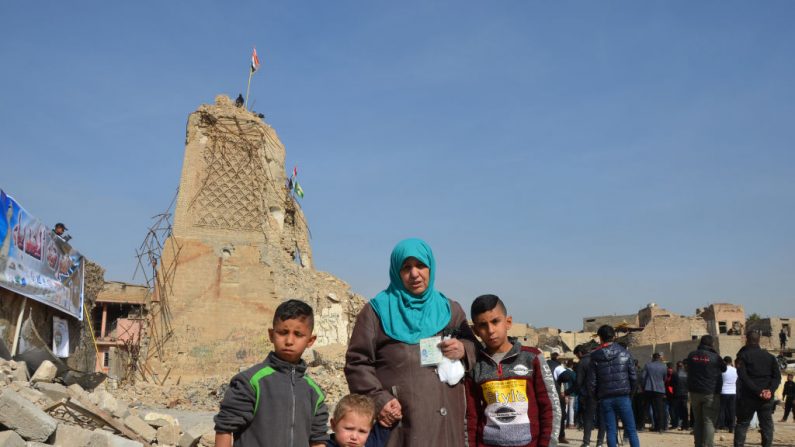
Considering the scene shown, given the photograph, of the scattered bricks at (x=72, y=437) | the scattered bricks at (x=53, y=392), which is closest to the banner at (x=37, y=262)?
the scattered bricks at (x=53, y=392)

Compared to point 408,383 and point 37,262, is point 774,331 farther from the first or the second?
point 408,383

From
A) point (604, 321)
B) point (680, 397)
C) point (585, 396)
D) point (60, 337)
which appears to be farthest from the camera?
point (604, 321)

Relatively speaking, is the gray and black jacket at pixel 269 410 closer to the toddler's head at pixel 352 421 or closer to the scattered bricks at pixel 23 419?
the toddler's head at pixel 352 421

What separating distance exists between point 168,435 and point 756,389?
606 cm

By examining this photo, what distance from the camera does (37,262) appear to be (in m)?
10.0

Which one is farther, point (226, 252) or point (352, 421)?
point (226, 252)

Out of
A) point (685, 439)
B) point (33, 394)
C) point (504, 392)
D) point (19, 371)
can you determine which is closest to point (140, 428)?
point (33, 394)

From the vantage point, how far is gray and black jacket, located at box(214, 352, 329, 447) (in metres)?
2.67

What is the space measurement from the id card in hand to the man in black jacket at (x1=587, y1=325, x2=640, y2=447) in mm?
3673

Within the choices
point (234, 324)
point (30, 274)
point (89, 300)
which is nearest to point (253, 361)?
point (234, 324)

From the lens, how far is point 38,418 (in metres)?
4.87

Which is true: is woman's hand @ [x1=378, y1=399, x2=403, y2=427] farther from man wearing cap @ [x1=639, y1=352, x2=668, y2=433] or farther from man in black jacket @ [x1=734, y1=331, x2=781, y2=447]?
man wearing cap @ [x1=639, y1=352, x2=668, y2=433]

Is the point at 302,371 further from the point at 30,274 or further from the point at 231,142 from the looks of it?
the point at 231,142

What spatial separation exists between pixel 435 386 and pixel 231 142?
15047 mm
